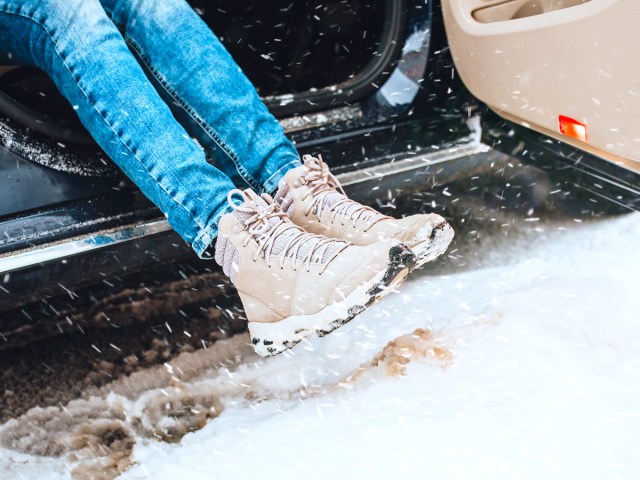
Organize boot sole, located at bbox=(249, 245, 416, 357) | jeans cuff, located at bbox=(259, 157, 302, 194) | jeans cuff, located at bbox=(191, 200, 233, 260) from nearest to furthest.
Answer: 1. boot sole, located at bbox=(249, 245, 416, 357)
2. jeans cuff, located at bbox=(191, 200, 233, 260)
3. jeans cuff, located at bbox=(259, 157, 302, 194)

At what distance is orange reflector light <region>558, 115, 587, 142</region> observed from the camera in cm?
131

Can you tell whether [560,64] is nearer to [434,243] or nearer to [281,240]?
[434,243]

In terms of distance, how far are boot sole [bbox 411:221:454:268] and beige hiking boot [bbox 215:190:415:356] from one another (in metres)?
0.05

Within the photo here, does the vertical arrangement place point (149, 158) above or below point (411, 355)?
above

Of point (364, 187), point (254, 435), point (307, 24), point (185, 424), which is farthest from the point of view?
point (307, 24)

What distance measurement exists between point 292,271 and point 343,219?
148 millimetres

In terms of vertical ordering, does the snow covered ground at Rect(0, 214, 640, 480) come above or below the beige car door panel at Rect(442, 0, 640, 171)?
below

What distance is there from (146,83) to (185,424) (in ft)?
2.20

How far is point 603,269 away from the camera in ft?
4.85

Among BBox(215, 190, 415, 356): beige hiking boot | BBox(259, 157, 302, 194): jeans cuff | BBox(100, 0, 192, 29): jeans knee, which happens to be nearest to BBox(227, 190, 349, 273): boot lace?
BBox(215, 190, 415, 356): beige hiking boot

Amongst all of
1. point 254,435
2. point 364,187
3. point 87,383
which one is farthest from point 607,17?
point 87,383

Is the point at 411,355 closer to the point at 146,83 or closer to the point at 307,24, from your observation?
the point at 146,83

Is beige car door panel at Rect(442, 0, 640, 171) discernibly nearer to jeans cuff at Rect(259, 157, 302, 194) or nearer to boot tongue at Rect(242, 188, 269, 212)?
jeans cuff at Rect(259, 157, 302, 194)

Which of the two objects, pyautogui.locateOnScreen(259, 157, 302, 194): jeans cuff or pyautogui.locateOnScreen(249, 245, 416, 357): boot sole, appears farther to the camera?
pyautogui.locateOnScreen(259, 157, 302, 194): jeans cuff
